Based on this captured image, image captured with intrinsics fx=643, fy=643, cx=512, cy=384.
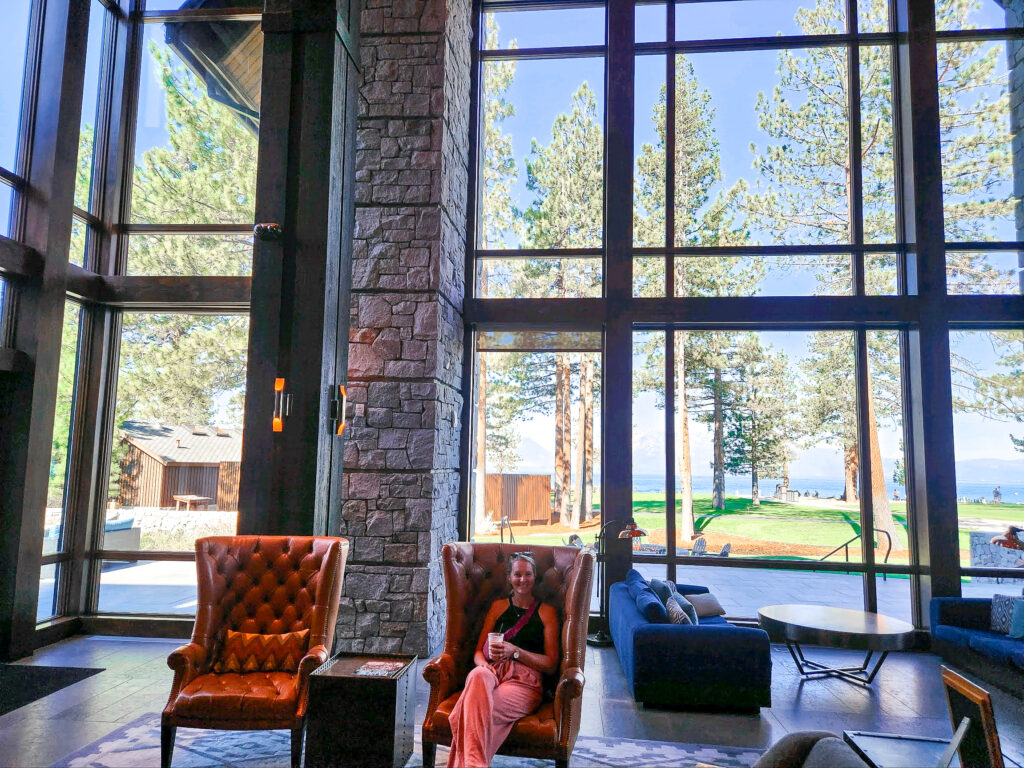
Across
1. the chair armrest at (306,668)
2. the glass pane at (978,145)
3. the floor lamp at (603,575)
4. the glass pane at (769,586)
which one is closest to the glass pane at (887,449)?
the glass pane at (769,586)

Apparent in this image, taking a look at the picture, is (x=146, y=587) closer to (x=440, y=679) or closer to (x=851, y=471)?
(x=440, y=679)

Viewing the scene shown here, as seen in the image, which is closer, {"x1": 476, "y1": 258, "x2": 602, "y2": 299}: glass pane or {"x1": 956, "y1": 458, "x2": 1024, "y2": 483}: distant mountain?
{"x1": 956, "y1": 458, "x2": 1024, "y2": 483}: distant mountain

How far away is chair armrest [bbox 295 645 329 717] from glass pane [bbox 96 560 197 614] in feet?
10.3

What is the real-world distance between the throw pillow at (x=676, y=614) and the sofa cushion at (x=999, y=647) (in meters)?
2.20

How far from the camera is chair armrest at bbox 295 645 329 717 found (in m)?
3.02

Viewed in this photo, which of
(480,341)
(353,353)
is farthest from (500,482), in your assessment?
(353,353)

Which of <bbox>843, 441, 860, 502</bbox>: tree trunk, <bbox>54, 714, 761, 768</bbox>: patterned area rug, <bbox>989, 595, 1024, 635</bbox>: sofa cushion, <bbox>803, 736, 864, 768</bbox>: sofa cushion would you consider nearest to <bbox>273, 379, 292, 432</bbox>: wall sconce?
<bbox>54, 714, 761, 768</bbox>: patterned area rug

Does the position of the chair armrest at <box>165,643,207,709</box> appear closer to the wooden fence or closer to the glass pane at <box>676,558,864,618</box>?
the wooden fence

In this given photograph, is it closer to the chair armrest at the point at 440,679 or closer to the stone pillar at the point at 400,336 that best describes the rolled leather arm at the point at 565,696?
the chair armrest at the point at 440,679

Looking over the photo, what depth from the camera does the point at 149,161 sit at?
6.12 meters

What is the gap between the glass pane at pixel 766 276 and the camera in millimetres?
6051

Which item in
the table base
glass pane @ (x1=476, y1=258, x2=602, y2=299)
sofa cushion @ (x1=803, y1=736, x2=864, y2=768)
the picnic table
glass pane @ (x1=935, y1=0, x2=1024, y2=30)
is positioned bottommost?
the table base

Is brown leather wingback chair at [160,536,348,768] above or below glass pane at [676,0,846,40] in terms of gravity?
below

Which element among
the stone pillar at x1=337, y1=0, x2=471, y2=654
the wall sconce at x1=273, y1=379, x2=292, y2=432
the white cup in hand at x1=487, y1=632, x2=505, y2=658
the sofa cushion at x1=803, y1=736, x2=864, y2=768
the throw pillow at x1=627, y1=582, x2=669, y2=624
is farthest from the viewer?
the stone pillar at x1=337, y1=0, x2=471, y2=654
